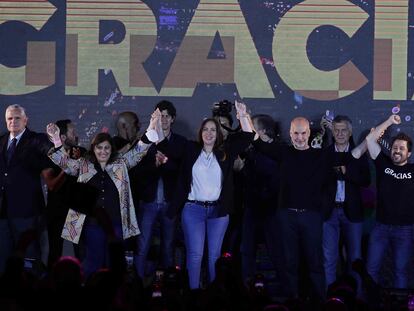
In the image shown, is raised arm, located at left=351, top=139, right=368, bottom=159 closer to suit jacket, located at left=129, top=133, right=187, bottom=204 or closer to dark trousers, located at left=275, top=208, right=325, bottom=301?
dark trousers, located at left=275, top=208, right=325, bottom=301

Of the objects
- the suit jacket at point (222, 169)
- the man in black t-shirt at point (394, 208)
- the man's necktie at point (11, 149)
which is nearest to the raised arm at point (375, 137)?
the man in black t-shirt at point (394, 208)

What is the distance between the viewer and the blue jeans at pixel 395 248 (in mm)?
8734

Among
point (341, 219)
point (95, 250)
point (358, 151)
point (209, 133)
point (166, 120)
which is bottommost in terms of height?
point (95, 250)

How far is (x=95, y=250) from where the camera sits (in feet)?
26.8

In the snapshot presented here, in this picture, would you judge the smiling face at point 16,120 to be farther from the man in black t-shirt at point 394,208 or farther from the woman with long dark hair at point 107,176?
the man in black t-shirt at point 394,208

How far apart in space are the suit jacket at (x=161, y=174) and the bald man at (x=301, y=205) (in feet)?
3.01

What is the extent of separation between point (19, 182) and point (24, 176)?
0.24 ft

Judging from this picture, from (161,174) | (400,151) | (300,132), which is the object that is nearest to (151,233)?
(161,174)

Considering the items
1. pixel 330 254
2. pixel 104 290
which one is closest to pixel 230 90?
pixel 330 254

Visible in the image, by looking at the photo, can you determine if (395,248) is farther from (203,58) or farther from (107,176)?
(203,58)

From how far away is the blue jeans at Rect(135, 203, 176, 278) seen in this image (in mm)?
9172

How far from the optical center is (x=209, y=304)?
5.03 metres

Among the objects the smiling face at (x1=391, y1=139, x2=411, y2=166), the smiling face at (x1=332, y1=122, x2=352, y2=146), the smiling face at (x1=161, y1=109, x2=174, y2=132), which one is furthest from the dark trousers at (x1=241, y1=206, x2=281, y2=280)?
the smiling face at (x1=391, y1=139, x2=411, y2=166)

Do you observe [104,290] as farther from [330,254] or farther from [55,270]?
[330,254]
